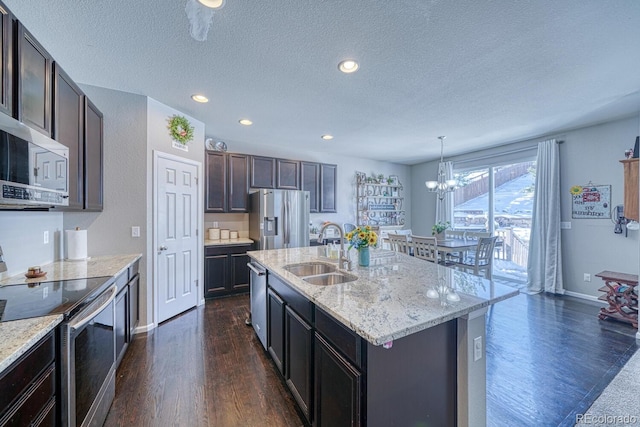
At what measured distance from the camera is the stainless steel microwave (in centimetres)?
124

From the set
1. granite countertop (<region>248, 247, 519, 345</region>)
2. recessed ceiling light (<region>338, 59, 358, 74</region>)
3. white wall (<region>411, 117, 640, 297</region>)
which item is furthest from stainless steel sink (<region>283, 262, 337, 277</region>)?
white wall (<region>411, 117, 640, 297</region>)

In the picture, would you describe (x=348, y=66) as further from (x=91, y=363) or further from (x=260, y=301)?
(x=91, y=363)

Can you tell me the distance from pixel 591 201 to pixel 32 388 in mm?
5957

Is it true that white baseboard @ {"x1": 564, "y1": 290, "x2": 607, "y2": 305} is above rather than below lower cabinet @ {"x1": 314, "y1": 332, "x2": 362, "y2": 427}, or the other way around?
below

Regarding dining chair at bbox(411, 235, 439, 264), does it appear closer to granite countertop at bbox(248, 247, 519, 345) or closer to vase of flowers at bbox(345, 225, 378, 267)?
granite countertop at bbox(248, 247, 519, 345)

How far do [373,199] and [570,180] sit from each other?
344 centimetres

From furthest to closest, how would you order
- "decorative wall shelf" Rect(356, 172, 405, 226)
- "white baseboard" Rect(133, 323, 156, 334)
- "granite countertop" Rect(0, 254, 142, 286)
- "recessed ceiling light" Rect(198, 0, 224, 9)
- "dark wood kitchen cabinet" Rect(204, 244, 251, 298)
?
"decorative wall shelf" Rect(356, 172, 405, 226), "dark wood kitchen cabinet" Rect(204, 244, 251, 298), "white baseboard" Rect(133, 323, 156, 334), "granite countertop" Rect(0, 254, 142, 286), "recessed ceiling light" Rect(198, 0, 224, 9)

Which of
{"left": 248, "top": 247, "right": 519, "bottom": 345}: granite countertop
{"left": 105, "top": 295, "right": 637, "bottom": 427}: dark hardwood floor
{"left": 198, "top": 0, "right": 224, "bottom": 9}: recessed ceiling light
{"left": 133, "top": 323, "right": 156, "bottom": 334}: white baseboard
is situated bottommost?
{"left": 105, "top": 295, "right": 637, "bottom": 427}: dark hardwood floor

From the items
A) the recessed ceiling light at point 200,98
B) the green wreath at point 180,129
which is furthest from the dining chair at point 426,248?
the green wreath at point 180,129

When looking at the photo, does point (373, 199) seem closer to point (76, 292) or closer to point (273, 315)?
point (273, 315)

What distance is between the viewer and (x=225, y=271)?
408cm

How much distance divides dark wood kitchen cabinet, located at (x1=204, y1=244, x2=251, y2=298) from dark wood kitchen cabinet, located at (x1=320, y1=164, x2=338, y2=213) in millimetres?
1914

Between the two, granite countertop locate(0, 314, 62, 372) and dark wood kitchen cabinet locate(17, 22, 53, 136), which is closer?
granite countertop locate(0, 314, 62, 372)

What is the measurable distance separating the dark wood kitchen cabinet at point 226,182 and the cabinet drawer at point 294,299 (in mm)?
2497
